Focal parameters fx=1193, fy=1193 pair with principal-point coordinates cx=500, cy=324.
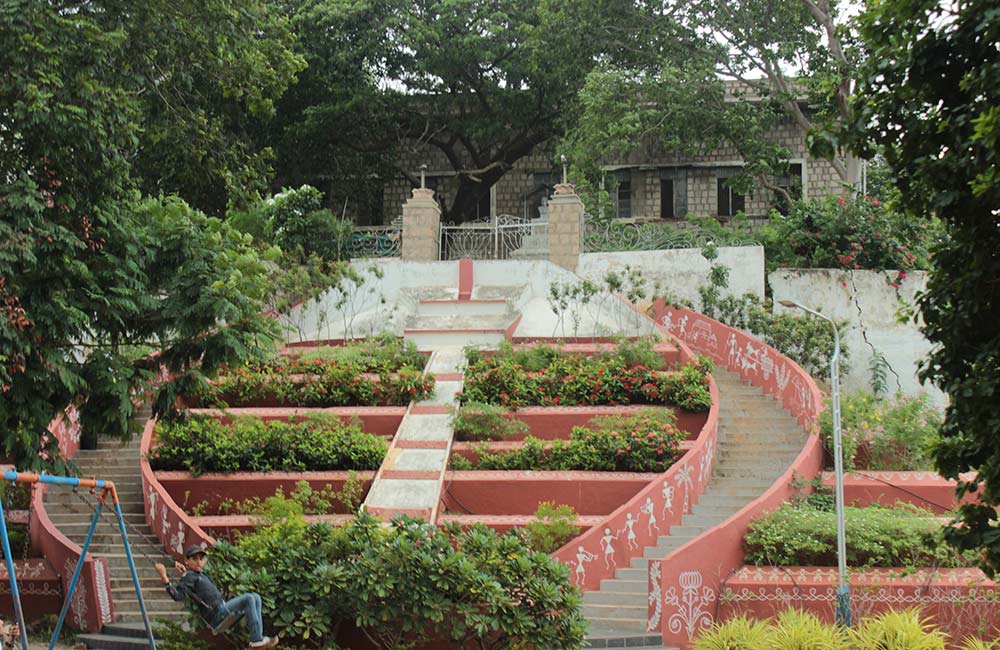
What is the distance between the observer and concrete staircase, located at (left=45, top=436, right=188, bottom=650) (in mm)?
15602

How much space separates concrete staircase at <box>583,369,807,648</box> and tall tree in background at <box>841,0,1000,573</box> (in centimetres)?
666

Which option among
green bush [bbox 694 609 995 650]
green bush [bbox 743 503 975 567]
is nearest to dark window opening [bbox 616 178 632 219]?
green bush [bbox 743 503 975 567]

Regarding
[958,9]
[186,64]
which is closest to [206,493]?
[186,64]

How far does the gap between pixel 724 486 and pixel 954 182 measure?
10.5 m

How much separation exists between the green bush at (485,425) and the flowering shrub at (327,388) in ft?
4.53

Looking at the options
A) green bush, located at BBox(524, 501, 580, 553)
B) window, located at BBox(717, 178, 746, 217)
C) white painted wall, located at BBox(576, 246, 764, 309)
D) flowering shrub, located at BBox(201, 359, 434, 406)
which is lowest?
green bush, located at BBox(524, 501, 580, 553)

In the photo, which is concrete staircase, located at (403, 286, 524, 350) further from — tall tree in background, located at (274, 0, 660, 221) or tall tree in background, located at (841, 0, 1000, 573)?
tall tree in background, located at (841, 0, 1000, 573)

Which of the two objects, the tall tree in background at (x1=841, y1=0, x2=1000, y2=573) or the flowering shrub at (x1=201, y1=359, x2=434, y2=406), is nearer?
the tall tree in background at (x1=841, y1=0, x2=1000, y2=573)

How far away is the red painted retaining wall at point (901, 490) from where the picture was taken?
17656mm

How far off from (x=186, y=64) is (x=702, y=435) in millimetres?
9530

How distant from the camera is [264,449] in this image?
18.6m

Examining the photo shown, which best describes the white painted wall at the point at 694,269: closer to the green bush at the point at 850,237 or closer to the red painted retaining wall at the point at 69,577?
the green bush at the point at 850,237

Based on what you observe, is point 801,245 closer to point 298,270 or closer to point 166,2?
point 298,270

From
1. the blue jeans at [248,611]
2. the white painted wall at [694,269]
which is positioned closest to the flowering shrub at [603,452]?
the blue jeans at [248,611]
